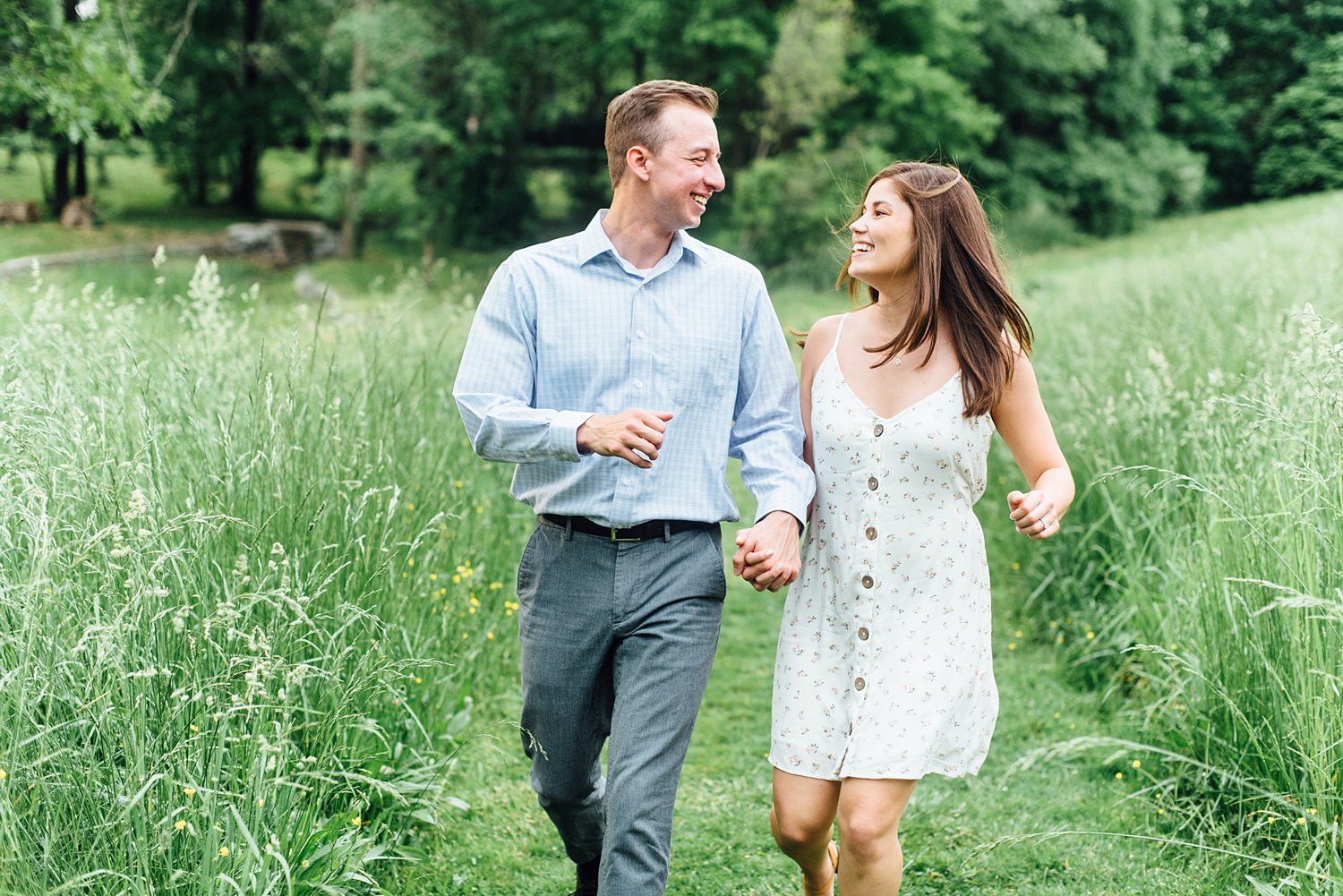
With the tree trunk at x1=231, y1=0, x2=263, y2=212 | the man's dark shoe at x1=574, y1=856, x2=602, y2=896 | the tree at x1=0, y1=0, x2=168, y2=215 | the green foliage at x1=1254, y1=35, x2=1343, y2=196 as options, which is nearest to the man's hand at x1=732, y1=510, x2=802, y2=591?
the man's dark shoe at x1=574, y1=856, x2=602, y2=896

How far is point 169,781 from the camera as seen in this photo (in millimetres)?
2801

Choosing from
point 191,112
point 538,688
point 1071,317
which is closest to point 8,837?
point 538,688

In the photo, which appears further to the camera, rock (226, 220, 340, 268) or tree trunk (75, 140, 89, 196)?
tree trunk (75, 140, 89, 196)

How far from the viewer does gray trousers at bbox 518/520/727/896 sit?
308 cm

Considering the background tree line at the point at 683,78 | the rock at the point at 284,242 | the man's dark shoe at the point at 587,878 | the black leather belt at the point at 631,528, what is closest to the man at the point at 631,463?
the black leather belt at the point at 631,528

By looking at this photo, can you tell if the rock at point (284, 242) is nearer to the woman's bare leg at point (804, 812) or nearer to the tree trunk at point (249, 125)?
the tree trunk at point (249, 125)

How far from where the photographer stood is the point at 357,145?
2953 centimetres

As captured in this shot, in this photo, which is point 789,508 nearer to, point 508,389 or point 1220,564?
point 508,389

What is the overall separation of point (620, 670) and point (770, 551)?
54 centimetres

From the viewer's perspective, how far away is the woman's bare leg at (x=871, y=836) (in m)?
3.09

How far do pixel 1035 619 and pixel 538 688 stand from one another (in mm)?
4106

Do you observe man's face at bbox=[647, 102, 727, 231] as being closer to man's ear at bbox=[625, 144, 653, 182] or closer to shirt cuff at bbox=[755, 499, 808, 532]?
man's ear at bbox=[625, 144, 653, 182]

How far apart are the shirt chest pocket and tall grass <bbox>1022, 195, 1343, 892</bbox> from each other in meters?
1.08

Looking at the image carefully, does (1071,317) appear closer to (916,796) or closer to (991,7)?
(916,796)
